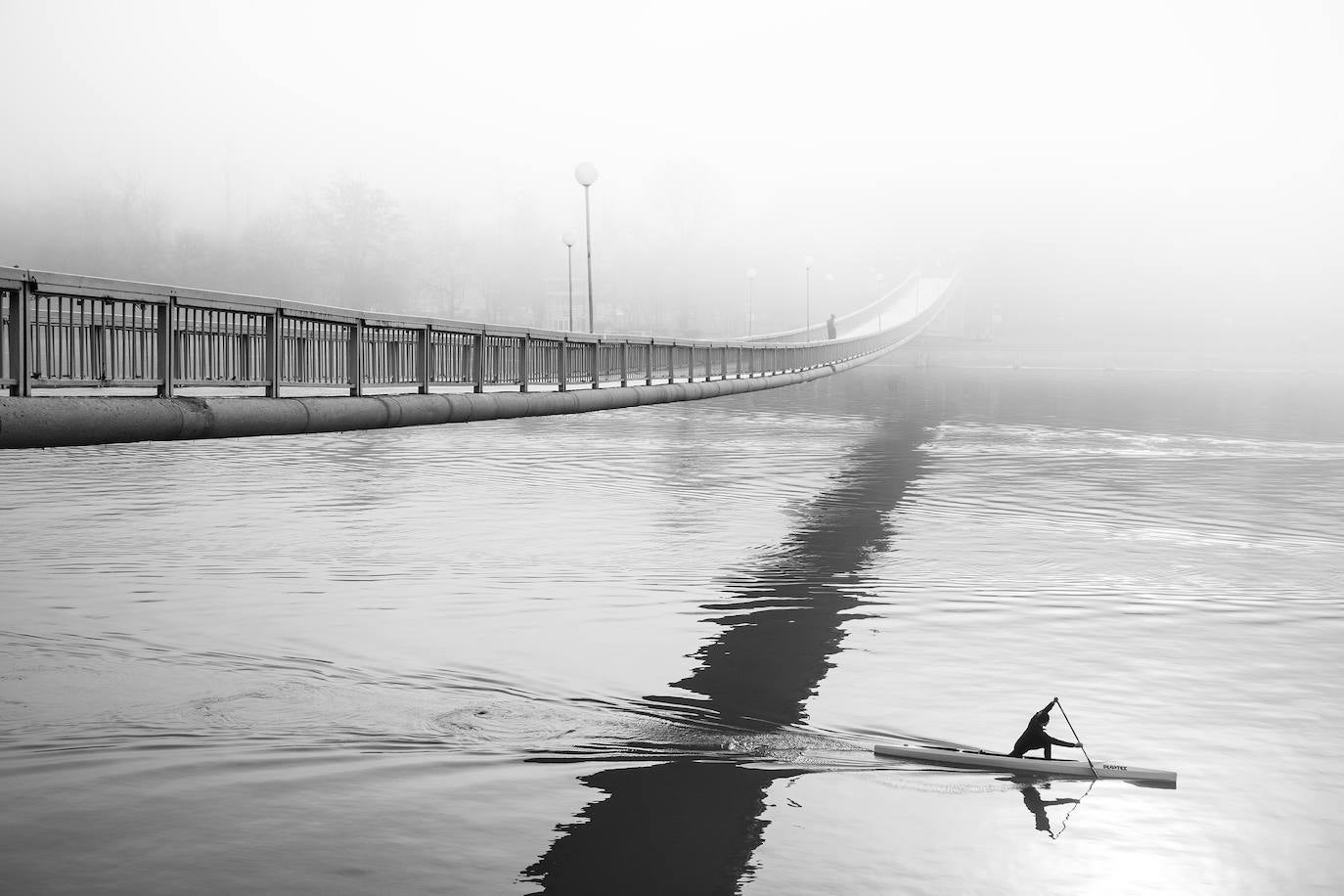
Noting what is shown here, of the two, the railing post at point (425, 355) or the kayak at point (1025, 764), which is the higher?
the railing post at point (425, 355)

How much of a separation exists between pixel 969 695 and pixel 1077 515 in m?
15.7

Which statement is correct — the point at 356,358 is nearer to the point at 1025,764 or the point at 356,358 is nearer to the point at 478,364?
the point at 478,364

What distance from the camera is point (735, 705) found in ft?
44.9

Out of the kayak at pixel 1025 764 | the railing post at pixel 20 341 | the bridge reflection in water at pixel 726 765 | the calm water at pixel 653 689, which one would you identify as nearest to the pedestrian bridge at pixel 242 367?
the railing post at pixel 20 341

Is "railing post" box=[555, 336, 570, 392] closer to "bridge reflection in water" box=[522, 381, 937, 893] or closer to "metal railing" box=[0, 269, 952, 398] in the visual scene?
"metal railing" box=[0, 269, 952, 398]

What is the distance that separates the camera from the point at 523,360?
33406mm

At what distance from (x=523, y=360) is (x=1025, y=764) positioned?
22.6 m

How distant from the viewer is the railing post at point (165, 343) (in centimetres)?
1827

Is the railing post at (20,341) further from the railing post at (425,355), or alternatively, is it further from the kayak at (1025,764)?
the railing post at (425,355)

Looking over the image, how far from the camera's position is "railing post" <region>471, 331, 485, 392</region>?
29.6 m

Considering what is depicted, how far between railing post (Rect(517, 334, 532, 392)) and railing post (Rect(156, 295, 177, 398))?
14.7 meters

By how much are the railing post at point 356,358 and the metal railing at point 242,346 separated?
0.02m

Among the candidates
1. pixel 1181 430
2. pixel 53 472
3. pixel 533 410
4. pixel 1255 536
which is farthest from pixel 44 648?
pixel 1181 430

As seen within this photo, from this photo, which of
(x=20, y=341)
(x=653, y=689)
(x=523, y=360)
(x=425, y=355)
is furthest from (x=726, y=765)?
(x=523, y=360)
